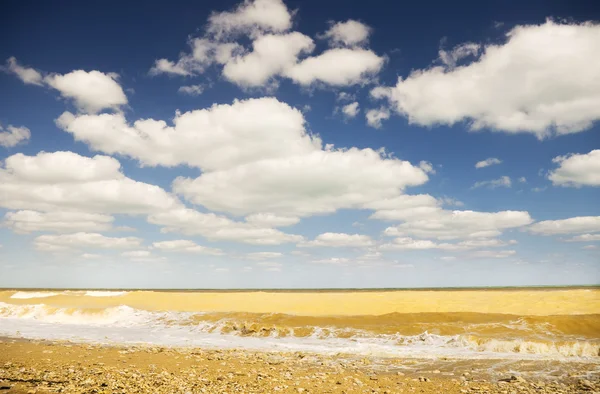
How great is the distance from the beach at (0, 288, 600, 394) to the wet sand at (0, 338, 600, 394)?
53 millimetres

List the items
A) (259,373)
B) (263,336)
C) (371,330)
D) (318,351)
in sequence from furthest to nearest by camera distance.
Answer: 1. (263,336)
2. (371,330)
3. (318,351)
4. (259,373)

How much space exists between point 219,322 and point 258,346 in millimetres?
10482

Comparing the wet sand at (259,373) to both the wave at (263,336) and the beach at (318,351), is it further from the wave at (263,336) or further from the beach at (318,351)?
the wave at (263,336)

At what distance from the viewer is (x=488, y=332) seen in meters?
25.5

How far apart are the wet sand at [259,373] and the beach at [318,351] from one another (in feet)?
0.17

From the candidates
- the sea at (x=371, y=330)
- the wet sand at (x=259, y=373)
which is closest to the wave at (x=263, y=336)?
the sea at (x=371, y=330)

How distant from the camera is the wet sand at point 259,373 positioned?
1306cm

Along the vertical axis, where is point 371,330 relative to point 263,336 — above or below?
above

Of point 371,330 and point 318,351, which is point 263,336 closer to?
point 318,351

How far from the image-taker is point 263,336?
28484mm

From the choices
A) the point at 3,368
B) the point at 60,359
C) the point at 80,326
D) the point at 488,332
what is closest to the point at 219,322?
the point at 80,326

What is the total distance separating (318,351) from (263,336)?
7713 mm

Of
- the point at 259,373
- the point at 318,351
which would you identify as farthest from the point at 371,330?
the point at 259,373

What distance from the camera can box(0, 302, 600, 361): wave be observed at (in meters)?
21.8
